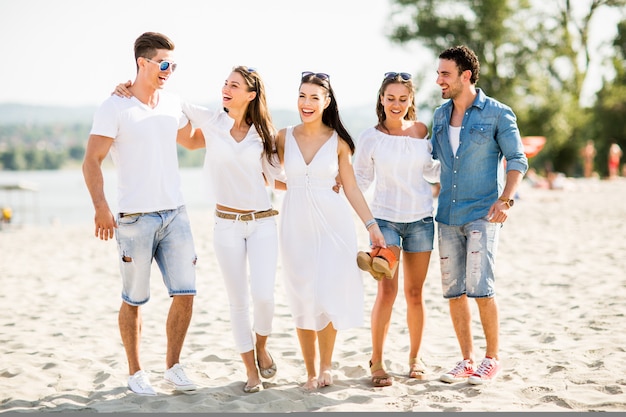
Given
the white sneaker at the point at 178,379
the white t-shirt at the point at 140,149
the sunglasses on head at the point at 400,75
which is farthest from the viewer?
the sunglasses on head at the point at 400,75

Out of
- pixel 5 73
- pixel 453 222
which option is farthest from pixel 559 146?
pixel 5 73

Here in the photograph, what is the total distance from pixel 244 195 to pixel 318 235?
533 mm

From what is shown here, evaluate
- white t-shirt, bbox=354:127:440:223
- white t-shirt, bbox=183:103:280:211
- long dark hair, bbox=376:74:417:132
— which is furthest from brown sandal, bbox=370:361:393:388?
long dark hair, bbox=376:74:417:132

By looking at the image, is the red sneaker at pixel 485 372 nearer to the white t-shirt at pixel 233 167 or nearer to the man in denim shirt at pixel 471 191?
the man in denim shirt at pixel 471 191

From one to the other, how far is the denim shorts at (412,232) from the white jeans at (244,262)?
0.75 m

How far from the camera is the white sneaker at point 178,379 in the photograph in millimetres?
4281

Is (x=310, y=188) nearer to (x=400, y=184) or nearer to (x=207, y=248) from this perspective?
(x=400, y=184)

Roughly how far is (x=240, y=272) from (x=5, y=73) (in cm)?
16307

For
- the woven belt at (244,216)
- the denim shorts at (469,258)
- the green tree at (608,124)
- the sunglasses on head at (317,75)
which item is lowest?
the denim shorts at (469,258)

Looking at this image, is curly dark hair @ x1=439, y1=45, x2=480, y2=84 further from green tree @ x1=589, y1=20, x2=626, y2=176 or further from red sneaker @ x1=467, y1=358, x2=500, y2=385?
green tree @ x1=589, y1=20, x2=626, y2=176

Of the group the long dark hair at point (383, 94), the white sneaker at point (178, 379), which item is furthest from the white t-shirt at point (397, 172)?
the white sneaker at point (178, 379)

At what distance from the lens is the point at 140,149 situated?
412 centimetres

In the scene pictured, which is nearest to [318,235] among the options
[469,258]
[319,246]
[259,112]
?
[319,246]

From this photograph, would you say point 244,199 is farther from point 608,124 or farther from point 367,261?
point 608,124
